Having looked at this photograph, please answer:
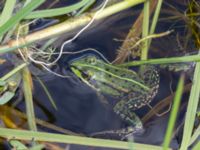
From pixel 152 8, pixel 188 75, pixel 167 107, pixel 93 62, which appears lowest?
pixel 167 107

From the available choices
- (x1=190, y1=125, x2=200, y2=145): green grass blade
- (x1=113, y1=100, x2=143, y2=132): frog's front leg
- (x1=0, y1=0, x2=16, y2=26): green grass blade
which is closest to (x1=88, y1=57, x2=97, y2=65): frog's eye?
(x1=113, y1=100, x2=143, y2=132): frog's front leg

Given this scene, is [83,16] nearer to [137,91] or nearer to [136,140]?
[137,91]

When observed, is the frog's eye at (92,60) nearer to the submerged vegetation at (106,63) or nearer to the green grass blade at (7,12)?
the submerged vegetation at (106,63)

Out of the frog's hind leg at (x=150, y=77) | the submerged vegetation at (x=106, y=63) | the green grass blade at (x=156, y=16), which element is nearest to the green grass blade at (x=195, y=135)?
the submerged vegetation at (x=106, y=63)

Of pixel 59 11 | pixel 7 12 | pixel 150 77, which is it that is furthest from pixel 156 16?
pixel 7 12

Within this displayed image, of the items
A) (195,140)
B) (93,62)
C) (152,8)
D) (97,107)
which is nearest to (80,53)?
(93,62)

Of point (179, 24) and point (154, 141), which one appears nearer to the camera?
point (154, 141)
